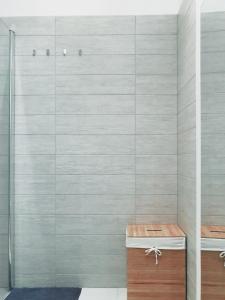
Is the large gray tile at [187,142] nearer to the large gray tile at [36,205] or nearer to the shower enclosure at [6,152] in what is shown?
the large gray tile at [36,205]

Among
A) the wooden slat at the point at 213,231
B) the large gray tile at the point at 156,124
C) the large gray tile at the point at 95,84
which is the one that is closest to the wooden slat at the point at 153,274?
the wooden slat at the point at 213,231

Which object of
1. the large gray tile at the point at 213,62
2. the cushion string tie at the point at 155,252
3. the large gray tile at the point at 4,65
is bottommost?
the cushion string tie at the point at 155,252

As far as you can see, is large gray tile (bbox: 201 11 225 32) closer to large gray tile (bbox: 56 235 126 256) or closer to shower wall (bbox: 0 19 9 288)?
shower wall (bbox: 0 19 9 288)

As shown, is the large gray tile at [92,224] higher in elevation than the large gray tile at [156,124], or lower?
lower

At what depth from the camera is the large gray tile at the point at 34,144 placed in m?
3.28

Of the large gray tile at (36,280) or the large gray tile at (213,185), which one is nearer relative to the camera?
the large gray tile at (213,185)

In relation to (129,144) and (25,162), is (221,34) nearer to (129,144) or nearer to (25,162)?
(129,144)

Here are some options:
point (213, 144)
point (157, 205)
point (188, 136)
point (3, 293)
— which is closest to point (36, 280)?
point (3, 293)

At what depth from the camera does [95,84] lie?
10.7 ft

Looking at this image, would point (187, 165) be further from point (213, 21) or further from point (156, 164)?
point (213, 21)

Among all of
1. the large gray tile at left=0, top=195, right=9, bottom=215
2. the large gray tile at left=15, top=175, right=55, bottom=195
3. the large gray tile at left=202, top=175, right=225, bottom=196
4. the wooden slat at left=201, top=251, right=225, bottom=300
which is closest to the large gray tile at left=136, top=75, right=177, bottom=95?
the large gray tile at left=15, top=175, right=55, bottom=195

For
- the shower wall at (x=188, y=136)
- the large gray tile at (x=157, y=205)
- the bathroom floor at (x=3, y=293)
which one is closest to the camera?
the shower wall at (x=188, y=136)

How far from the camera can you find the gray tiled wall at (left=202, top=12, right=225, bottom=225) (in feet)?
5.54

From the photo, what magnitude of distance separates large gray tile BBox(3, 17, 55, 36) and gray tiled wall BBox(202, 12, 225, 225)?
1648mm
